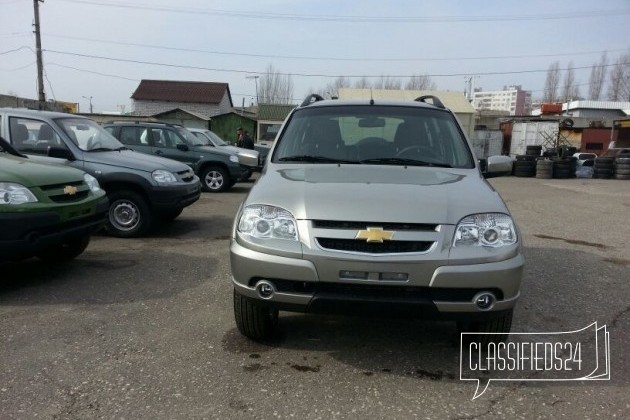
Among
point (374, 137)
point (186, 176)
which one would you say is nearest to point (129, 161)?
point (186, 176)

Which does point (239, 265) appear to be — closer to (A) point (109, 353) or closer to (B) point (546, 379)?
(A) point (109, 353)

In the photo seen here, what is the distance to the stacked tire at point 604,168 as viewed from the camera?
21.0 metres

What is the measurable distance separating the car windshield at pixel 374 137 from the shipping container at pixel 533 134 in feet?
97.5

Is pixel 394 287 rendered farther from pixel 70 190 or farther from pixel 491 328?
pixel 70 190

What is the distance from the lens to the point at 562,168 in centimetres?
2097

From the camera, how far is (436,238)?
113 inches

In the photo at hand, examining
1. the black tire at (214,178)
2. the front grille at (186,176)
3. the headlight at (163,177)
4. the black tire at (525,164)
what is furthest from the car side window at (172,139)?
the black tire at (525,164)

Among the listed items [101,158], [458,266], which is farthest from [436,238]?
[101,158]

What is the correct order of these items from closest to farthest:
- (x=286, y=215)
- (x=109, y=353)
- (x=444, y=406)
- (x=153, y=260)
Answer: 1. (x=444, y=406)
2. (x=286, y=215)
3. (x=109, y=353)
4. (x=153, y=260)

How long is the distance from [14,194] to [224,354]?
8.13 feet

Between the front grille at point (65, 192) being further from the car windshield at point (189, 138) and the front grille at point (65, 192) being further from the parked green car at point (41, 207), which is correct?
the car windshield at point (189, 138)

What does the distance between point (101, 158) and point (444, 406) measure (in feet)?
18.8

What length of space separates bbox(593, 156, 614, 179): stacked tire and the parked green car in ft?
70.3

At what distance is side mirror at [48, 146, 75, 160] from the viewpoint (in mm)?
6148
